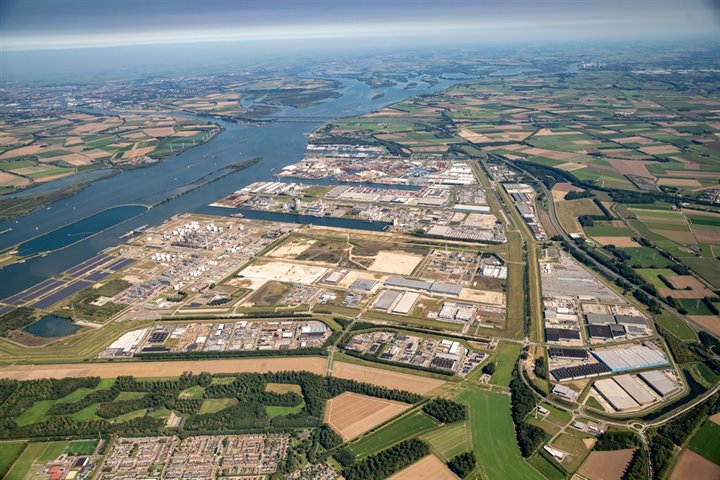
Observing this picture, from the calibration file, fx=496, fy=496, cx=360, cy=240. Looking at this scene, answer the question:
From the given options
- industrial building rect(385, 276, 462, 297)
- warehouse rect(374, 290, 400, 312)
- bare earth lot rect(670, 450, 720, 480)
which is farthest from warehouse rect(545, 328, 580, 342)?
warehouse rect(374, 290, 400, 312)

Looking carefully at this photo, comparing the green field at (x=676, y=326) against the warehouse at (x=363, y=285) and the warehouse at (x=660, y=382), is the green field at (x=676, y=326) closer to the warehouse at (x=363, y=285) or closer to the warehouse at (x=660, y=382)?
the warehouse at (x=660, y=382)

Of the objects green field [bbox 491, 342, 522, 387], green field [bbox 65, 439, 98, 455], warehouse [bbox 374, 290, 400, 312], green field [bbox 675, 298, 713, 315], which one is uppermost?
green field [bbox 65, 439, 98, 455]

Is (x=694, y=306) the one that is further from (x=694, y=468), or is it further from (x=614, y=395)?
(x=694, y=468)

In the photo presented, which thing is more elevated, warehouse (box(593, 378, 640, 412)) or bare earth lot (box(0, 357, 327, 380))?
bare earth lot (box(0, 357, 327, 380))

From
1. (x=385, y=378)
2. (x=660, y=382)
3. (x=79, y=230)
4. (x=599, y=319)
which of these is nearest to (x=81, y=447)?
(x=385, y=378)

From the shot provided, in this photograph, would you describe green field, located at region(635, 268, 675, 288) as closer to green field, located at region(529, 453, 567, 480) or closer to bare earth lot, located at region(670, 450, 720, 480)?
bare earth lot, located at region(670, 450, 720, 480)

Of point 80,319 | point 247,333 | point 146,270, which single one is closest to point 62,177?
point 146,270
